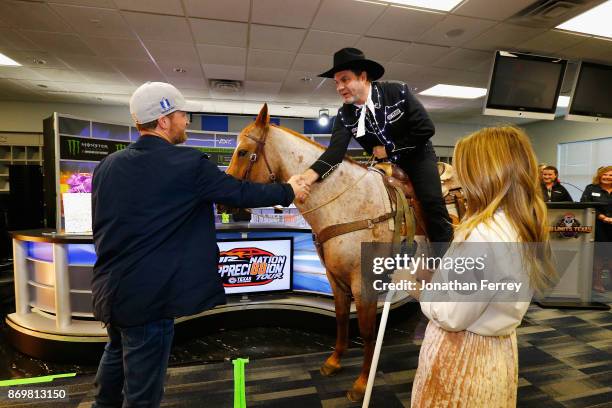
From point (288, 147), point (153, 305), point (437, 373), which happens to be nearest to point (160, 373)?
point (153, 305)

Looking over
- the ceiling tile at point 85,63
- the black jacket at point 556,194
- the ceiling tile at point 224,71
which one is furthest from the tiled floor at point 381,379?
the ceiling tile at point 85,63

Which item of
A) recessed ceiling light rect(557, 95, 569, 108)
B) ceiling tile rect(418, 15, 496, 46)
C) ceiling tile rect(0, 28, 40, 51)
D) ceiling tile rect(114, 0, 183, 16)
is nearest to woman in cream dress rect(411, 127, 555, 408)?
ceiling tile rect(418, 15, 496, 46)

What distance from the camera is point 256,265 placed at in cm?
407

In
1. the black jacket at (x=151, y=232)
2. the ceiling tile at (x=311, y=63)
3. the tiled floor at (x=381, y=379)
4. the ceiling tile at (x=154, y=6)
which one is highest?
the ceiling tile at (x=311, y=63)

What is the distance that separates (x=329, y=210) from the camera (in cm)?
212

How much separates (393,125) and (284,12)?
3109 mm

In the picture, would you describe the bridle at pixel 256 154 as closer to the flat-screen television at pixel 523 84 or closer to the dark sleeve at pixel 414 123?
the dark sleeve at pixel 414 123

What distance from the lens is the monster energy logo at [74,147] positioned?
5.98 metres

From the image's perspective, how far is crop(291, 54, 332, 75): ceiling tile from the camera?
590cm

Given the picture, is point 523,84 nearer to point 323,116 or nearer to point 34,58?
point 323,116

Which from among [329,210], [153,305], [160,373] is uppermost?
[329,210]

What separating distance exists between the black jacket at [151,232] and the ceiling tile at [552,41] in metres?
5.92

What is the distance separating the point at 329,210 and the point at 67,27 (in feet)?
17.7

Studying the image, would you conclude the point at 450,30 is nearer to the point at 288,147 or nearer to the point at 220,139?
the point at 288,147
